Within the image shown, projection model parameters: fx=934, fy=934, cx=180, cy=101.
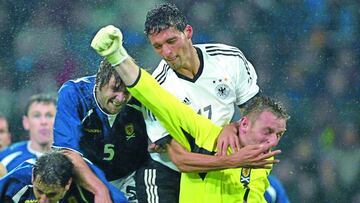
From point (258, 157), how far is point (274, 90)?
2117 millimetres

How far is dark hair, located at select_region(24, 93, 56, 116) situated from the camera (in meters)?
5.02

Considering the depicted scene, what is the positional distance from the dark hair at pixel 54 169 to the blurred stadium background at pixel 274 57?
160 cm

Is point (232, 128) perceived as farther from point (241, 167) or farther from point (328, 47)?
point (328, 47)

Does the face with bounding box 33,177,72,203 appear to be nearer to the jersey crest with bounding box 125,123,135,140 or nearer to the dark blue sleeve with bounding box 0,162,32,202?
the dark blue sleeve with bounding box 0,162,32,202

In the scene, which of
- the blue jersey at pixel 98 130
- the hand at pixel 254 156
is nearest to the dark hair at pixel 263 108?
the hand at pixel 254 156

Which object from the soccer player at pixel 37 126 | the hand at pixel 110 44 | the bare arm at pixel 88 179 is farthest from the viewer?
the soccer player at pixel 37 126

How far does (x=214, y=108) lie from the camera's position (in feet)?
11.2

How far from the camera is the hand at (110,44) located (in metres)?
2.98

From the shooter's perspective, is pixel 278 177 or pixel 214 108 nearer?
pixel 214 108

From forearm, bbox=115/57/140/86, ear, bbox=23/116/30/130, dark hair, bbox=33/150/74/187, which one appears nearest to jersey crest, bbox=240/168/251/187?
forearm, bbox=115/57/140/86

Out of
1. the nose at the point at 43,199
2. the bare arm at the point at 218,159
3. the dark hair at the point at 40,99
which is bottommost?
the nose at the point at 43,199

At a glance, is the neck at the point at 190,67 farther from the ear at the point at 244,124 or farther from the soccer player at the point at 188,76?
the ear at the point at 244,124

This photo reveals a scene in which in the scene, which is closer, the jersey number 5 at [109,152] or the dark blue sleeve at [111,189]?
the dark blue sleeve at [111,189]

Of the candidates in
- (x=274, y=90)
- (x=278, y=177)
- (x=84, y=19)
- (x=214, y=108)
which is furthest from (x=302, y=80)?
(x=214, y=108)
